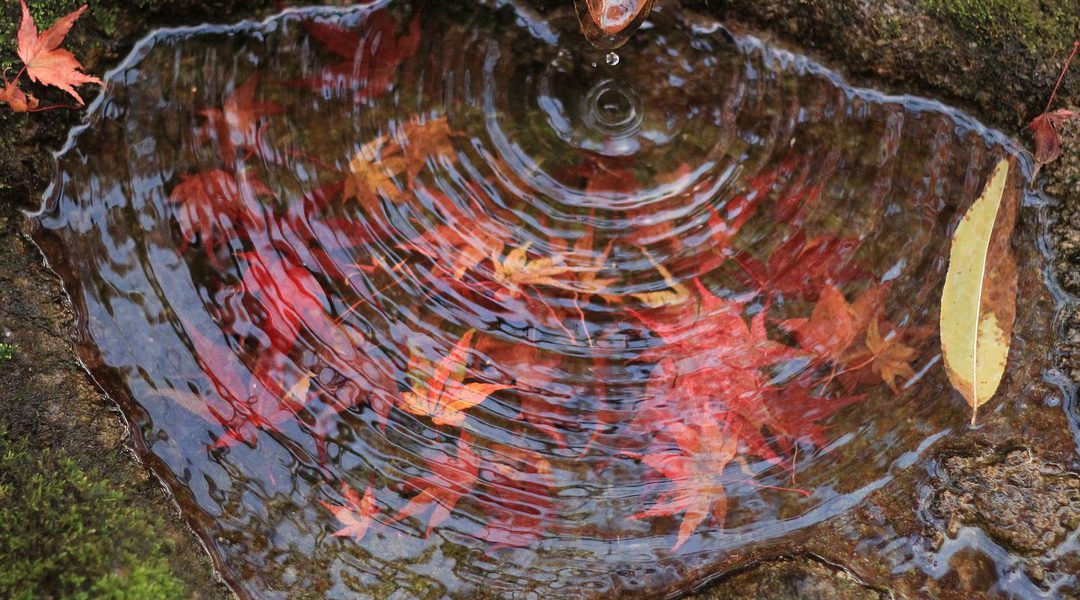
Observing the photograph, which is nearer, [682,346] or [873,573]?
[873,573]

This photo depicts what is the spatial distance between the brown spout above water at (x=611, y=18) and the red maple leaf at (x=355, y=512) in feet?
5.08

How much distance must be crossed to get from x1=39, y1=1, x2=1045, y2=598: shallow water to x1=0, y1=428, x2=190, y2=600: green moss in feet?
0.84

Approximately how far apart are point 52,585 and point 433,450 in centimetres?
98

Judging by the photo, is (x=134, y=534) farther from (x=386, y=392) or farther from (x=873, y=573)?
(x=873, y=573)

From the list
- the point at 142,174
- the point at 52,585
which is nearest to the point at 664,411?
the point at 52,585

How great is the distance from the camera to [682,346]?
234cm

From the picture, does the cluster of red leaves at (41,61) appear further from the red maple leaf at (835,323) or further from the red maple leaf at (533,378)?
the red maple leaf at (835,323)

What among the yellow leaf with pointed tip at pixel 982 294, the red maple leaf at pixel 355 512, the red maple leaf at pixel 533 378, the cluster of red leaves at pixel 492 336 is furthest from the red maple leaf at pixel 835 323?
the red maple leaf at pixel 355 512

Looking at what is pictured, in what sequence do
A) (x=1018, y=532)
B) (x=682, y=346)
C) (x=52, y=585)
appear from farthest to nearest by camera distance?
(x=682, y=346)
(x=1018, y=532)
(x=52, y=585)

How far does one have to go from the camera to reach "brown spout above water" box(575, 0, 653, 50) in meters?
2.17

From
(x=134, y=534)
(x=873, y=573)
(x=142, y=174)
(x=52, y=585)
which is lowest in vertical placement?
(x=52, y=585)

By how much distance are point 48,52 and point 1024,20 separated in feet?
9.12

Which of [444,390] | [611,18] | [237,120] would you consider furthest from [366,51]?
[444,390]

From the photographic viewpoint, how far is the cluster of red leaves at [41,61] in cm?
199
